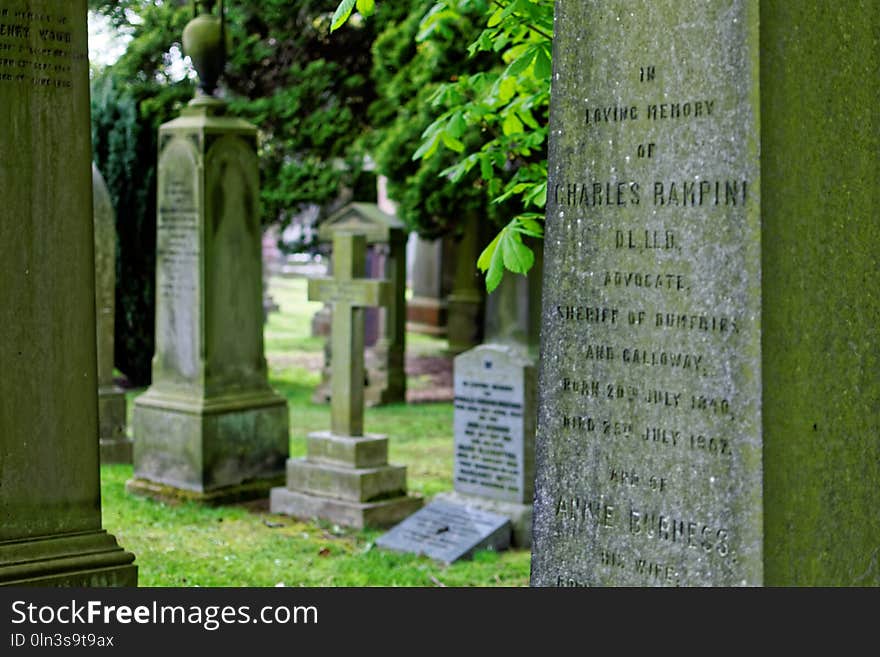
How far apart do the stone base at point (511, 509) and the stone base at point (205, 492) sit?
5.37ft

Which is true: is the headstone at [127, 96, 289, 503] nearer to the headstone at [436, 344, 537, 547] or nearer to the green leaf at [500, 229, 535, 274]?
the headstone at [436, 344, 537, 547]

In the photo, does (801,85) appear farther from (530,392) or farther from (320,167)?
(320,167)

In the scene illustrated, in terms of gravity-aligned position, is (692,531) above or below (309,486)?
above

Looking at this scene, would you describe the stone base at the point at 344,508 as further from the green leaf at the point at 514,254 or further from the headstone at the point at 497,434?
the green leaf at the point at 514,254

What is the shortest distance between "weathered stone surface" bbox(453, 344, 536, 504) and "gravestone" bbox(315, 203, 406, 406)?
668cm

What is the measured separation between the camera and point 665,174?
3527 mm

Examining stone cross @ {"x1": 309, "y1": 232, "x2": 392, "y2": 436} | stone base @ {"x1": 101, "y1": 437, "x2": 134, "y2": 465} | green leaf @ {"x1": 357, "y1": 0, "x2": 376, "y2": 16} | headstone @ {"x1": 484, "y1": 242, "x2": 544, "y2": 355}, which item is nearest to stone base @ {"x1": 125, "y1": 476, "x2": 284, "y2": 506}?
stone cross @ {"x1": 309, "y1": 232, "x2": 392, "y2": 436}

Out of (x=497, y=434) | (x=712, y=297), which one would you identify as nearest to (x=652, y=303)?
(x=712, y=297)

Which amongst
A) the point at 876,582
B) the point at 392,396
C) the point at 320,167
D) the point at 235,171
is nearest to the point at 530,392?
the point at 235,171

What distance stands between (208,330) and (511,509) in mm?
2761

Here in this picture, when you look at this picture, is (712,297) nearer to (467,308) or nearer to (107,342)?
(107,342)

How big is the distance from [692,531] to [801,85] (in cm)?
120

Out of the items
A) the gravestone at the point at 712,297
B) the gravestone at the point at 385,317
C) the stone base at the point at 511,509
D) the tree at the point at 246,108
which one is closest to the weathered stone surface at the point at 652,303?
the gravestone at the point at 712,297

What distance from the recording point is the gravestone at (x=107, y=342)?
37.5 feet
